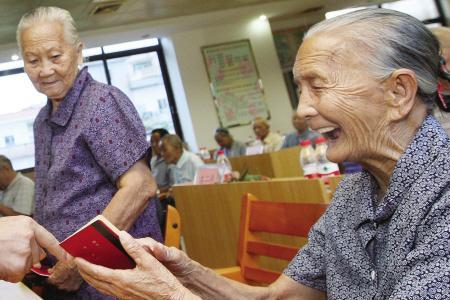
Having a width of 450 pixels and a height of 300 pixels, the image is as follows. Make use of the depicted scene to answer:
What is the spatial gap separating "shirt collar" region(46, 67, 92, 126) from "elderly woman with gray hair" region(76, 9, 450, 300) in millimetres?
720

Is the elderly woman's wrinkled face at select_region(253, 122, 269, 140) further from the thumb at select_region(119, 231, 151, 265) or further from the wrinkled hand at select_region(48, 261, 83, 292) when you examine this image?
the thumb at select_region(119, 231, 151, 265)

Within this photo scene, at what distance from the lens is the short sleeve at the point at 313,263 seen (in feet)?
4.22

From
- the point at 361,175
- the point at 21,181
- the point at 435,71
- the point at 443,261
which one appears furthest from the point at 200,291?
the point at 21,181

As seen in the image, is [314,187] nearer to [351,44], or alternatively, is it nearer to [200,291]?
[200,291]

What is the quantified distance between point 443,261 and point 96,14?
304 inches

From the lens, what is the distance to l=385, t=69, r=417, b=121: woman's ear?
1.03 metres

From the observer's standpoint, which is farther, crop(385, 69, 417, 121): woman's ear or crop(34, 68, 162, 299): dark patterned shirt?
crop(34, 68, 162, 299): dark patterned shirt

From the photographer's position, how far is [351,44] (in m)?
1.07

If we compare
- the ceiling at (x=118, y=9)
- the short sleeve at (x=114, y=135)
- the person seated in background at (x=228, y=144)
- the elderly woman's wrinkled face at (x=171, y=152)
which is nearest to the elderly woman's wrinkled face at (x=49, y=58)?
the short sleeve at (x=114, y=135)

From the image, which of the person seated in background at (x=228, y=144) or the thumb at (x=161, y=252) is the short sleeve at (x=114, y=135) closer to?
the thumb at (x=161, y=252)

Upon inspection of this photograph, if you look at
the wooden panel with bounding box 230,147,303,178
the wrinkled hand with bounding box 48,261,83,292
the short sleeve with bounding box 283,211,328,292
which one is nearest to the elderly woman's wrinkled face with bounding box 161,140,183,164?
the wooden panel with bounding box 230,147,303,178

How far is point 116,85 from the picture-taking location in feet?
34.8

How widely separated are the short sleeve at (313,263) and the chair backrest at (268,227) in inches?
9.1

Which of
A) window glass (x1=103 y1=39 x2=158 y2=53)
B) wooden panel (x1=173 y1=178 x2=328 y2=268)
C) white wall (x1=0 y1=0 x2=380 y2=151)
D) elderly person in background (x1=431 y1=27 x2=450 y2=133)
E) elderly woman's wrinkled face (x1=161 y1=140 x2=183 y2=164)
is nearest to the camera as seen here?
elderly person in background (x1=431 y1=27 x2=450 y2=133)
